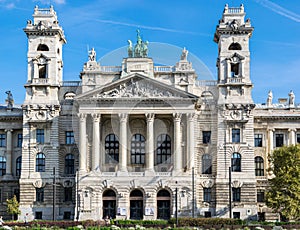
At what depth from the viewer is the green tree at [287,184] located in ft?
242

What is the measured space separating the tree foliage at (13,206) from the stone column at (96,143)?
11615 millimetres

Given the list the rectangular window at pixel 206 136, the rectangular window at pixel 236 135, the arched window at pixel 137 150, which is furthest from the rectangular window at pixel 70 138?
the rectangular window at pixel 236 135

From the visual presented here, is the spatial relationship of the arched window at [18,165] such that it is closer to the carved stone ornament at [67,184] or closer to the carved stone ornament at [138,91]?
the carved stone ornament at [67,184]

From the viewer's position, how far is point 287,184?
75.0 metres

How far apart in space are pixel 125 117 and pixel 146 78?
5.79 metres

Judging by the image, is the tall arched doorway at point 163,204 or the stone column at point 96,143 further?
the tall arched doorway at point 163,204

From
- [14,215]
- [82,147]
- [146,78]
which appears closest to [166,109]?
[146,78]

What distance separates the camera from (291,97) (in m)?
89.9

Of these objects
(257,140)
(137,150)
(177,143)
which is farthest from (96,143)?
(257,140)

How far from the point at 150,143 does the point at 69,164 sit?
40.8 feet

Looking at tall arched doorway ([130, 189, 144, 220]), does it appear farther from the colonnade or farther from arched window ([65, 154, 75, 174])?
arched window ([65, 154, 75, 174])

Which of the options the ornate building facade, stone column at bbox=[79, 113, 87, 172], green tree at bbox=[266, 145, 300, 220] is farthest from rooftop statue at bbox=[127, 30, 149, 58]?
green tree at bbox=[266, 145, 300, 220]

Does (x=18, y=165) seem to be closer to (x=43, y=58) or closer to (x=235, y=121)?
(x=43, y=58)

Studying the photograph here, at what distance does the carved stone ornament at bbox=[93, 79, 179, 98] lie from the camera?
81.5 meters
